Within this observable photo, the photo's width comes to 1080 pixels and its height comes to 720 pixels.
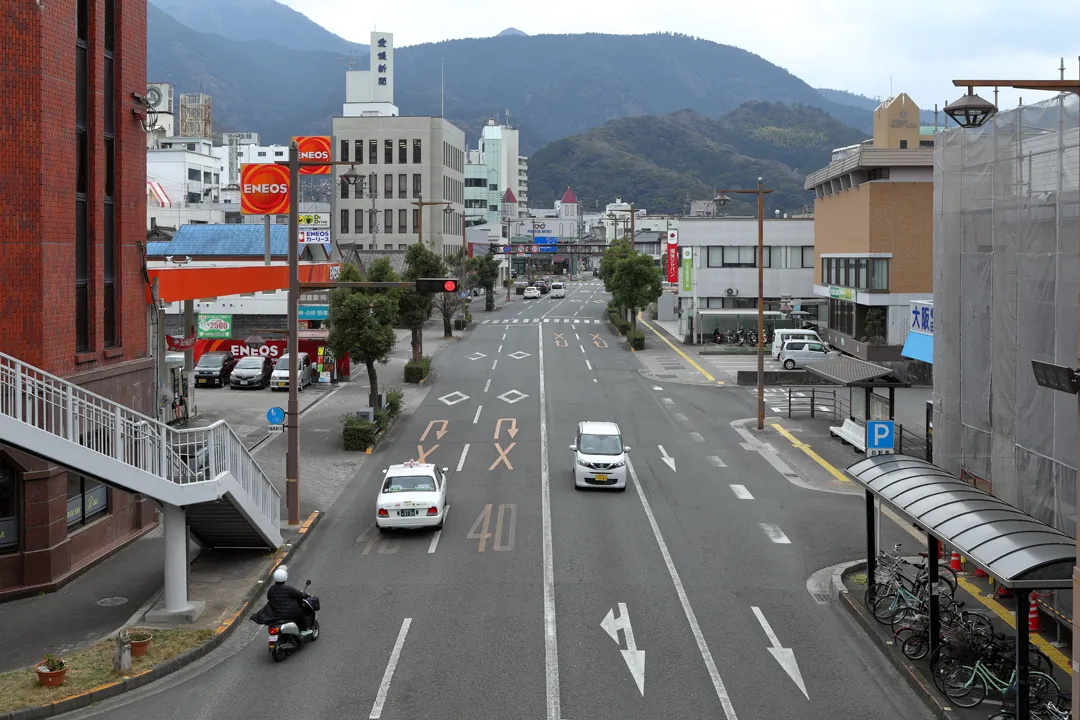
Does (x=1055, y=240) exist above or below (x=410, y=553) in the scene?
above

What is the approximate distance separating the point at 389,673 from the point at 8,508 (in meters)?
8.65

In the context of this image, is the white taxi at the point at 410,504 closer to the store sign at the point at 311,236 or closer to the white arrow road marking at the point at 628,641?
the white arrow road marking at the point at 628,641

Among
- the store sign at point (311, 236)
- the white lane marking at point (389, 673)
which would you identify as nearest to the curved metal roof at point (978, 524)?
the white lane marking at point (389, 673)

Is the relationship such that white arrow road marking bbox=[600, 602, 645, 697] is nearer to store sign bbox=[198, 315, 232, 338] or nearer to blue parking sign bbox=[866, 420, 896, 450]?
blue parking sign bbox=[866, 420, 896, 450]

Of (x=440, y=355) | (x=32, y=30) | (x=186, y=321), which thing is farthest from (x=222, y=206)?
(x=32, y=30)

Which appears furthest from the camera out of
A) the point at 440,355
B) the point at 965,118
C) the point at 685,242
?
the point at 685,242

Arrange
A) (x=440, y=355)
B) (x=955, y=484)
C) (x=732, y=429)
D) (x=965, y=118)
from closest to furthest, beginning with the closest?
(x=955, y=484), (x=965, y=118), (x=732, y=429), (x=440, y=355)

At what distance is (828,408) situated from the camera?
4275 cm

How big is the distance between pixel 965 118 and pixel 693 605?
1205 centimetres

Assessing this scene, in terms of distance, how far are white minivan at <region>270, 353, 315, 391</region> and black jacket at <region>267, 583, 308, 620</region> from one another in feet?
99.8

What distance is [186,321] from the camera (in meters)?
38.6

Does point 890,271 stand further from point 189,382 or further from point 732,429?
point 189,382

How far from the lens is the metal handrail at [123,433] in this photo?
16.4 m

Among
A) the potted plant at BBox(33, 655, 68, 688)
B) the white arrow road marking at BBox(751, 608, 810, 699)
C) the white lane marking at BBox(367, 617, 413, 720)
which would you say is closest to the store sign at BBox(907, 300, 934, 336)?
the white arrow road marking at BBox(751, 608, 810, 699)
